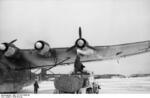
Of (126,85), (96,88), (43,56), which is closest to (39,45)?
(43,56)

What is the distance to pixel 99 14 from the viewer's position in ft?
13.0

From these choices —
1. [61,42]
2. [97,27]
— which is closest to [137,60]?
[97,27]

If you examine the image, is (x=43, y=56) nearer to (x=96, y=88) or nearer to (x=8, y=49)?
(x=8, y=49)

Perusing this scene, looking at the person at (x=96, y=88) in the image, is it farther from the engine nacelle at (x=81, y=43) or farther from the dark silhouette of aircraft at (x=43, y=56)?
the engine nacelle at (x=81, y=43)

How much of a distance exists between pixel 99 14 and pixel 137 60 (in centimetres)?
72

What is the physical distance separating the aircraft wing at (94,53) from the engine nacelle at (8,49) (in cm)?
12

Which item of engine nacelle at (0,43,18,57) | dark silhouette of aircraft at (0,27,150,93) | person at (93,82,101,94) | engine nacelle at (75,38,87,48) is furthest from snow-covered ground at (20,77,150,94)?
engine nacelle at (0,43,18,57)

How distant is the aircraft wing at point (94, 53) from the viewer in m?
3.86

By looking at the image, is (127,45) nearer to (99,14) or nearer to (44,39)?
(99,14)

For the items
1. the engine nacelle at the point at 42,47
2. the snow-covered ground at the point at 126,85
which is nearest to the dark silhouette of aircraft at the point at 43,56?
the engine nacelle at the point at 42,47

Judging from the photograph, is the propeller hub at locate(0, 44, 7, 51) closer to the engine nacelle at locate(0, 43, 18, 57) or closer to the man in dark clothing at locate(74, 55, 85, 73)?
the engine nacelle at locate(0, 43, 18, 57)

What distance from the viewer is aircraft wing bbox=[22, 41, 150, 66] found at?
3.86 m

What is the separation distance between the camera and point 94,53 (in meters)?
3.88

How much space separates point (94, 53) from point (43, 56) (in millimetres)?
616
